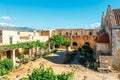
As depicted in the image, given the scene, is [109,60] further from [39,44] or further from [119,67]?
[39,44]

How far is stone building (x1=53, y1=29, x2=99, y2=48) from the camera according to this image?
51500mm

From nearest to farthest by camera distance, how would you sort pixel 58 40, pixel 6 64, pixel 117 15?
pixel 6 64 → pixel 117 15 → pixel 58 40

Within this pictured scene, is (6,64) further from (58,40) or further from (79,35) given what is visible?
(79,35)

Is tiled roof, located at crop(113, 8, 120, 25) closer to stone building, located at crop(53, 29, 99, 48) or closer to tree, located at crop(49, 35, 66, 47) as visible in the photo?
tree, located at crop(49, 35, 66, 47)

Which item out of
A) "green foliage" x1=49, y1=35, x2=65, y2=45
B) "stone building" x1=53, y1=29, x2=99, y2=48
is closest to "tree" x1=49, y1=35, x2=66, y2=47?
"green foliage" x1=49, y1=35, x2=65, y2=45

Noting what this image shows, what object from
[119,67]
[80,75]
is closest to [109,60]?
[119,67]

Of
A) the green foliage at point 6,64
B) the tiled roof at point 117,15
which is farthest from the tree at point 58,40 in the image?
the green foliage at point 6,64

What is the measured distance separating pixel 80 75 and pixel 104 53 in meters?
7.35

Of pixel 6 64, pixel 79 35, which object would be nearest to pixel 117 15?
pixel 6 64

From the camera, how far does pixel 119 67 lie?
23859 mm

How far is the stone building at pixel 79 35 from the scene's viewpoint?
2028 inches

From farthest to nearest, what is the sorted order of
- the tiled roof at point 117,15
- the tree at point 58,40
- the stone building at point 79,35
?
the stone building at point 79,35
the tree at point 58,40
the tiled roof at point 117,15

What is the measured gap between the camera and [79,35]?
2062 inches

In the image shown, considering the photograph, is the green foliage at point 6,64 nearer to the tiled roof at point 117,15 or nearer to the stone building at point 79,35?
the tiled roof at point 117,15
